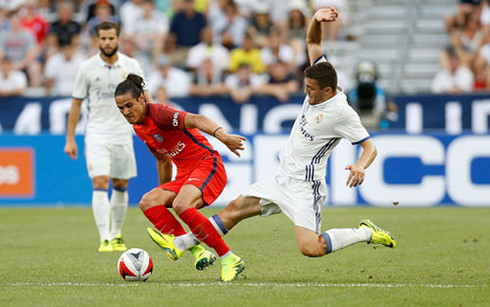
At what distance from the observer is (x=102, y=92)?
1072 cm

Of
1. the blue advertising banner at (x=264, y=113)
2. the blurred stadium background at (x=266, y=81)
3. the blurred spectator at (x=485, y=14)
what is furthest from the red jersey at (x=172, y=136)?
the blurred spectator at (x=485, y=14)

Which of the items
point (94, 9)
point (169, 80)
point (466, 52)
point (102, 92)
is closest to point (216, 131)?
point (102, 92)

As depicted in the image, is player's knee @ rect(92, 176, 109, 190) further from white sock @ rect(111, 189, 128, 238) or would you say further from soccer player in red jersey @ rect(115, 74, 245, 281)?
soccer player in red jersey @ rect(115, 74, 245, 281)

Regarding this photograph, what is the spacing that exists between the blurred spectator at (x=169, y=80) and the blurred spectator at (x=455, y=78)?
17.0 feet

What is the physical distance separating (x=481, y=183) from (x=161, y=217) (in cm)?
865

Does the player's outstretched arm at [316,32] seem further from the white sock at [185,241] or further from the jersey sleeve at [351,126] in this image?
the white sock at [185,241]

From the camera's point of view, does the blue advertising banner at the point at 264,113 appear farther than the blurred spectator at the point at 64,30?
No

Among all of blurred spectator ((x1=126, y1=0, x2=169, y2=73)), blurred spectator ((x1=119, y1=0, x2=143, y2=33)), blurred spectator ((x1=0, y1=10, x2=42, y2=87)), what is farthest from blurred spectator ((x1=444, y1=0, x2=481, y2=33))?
blurred spectator ((x1=0, y1=10, x2=42, y2=87))

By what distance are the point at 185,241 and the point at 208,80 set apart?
10210 mm

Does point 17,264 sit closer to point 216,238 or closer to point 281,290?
point 216,238

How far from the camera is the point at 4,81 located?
721 inches

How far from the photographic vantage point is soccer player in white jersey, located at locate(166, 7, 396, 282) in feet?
25.4

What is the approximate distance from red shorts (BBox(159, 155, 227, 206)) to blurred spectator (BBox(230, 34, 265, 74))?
10.2 meters

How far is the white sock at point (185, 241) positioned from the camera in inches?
321
